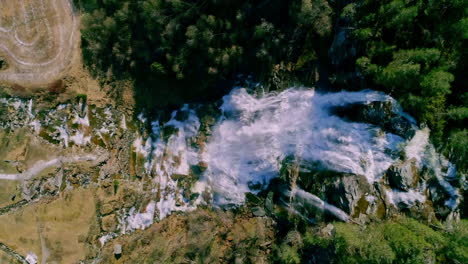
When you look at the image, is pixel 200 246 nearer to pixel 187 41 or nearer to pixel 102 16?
pixel 187 41

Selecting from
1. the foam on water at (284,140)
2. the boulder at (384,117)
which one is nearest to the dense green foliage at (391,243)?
the foam on water at (284,140)

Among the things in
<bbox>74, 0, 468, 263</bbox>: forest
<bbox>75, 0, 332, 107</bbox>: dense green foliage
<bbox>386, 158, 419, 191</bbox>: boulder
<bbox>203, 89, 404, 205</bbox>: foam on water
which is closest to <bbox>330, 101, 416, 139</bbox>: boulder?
<bbox>203, 89, 404, 205</bbox>: foam on water

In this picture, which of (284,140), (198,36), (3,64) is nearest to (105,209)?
(3,64)

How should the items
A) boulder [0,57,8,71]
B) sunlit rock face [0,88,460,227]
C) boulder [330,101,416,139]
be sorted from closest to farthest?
boulder [330,101,416,139] → sunlit rock face [0,88,460,227] → boulder [0,57,8,71]

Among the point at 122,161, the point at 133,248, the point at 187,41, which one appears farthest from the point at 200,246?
the point at 187,41

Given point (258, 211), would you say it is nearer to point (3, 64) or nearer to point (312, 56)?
point (312, 56)

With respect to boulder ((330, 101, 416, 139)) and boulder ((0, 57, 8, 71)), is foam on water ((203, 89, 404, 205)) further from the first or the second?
boulder ((0, 57, 8, 71))

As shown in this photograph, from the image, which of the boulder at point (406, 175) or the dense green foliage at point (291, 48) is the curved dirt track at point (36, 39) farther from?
the boulder at point (406, 175)
